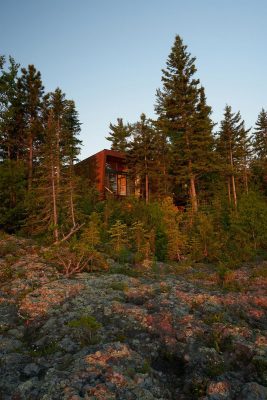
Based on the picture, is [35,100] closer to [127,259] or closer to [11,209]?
[11,209]

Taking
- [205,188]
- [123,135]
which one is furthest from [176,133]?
[123,135]

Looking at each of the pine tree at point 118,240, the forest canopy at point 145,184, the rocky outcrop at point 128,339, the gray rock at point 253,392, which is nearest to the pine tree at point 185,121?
the forest canopy at point 145,184

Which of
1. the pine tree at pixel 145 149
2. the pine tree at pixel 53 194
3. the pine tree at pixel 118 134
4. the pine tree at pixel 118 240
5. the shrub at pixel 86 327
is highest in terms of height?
the pine tree at pixel 118 134

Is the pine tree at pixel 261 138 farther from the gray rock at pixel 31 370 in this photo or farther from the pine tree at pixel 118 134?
the gray rock at pixel 31 370

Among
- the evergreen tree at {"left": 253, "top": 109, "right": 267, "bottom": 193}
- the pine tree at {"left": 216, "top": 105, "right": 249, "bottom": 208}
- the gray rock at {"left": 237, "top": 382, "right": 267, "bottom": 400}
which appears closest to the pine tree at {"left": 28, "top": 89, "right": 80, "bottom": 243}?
the gray rock at {"left": 237, "top": 382, "right": 267, "bottom": 400}

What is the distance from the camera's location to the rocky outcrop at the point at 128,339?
5.67 meters

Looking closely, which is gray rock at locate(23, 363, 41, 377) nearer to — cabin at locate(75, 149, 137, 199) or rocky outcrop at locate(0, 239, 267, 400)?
rocky outcrop at locate(0, 239, 267, 400)

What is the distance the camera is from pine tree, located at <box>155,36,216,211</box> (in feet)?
99.5

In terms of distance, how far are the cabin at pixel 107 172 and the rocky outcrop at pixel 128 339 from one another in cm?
2254

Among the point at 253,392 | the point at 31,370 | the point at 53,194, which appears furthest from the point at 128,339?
the point at 53,194

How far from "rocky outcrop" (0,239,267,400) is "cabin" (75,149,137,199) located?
2254 cm

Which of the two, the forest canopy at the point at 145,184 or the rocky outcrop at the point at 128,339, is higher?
the forest canopy at the point at 145,184

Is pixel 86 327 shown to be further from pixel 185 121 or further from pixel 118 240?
pixel 185 121

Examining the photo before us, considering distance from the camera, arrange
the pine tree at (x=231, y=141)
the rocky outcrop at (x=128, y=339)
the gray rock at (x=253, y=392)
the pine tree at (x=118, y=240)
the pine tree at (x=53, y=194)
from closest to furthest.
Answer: the gray rock at (x=253, y=392) < the rocky outcrop at (x=128, y=339) < the pine tree at (x=118, y=240) < the pine tree at (x=53, y=194) < the pine tree at (x=231, y=141)
